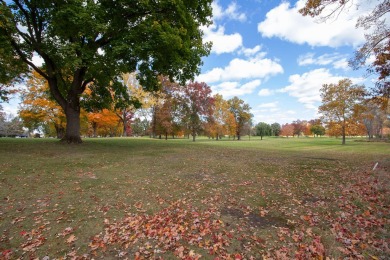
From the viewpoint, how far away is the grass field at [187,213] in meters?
4.58

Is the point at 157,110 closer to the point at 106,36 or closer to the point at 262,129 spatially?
the point at 106,36

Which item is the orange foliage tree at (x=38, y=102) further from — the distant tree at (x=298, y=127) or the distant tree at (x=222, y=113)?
the distant tree at (x=298, y=127)

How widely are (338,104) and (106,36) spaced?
35651 mm

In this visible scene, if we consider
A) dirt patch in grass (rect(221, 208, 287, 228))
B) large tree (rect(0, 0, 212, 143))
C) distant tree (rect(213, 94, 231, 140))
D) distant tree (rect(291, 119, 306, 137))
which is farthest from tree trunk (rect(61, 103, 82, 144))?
distant tree (rect(291, 119, 306, 137))

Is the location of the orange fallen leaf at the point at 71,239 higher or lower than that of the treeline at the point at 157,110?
lower

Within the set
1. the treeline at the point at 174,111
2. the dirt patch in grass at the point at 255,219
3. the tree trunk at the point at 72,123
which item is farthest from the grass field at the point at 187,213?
the treeline at the point at 174,111

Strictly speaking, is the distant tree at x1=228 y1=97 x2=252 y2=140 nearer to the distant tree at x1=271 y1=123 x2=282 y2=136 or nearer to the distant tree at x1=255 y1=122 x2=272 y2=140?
the distant tree at x1=255 y1=122 x2=272 y2=140

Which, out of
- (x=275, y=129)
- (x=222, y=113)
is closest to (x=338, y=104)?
(x=222, y=113)

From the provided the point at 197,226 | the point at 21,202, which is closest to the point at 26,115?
the point at 21,202

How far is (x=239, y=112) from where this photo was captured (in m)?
66.6

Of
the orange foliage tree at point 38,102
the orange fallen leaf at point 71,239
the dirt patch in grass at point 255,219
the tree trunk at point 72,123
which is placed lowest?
the orange fallen leaf at point 71,239

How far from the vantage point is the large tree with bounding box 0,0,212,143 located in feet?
39.3

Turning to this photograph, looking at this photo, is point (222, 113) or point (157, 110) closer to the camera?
point (157, 110)

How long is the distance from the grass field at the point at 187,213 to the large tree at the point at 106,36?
21.5 feet
